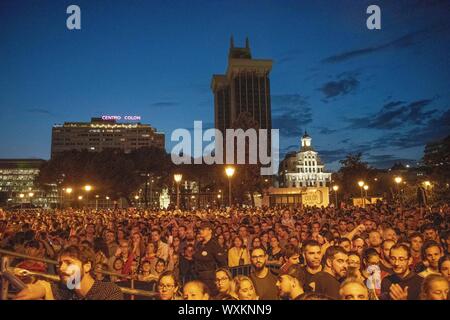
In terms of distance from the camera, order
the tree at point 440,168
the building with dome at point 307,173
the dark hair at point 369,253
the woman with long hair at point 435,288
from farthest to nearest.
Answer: the building with dome at point 307,173 < the tree at point 440,168 < the dark hair at point 369,253 < the woman with long hair at point 435,288

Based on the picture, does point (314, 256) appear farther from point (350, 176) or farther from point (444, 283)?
point (350, 176)

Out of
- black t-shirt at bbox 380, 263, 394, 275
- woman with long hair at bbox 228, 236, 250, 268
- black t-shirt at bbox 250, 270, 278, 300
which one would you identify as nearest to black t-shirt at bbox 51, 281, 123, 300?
black t-shirt at bbox 250, 270, 278, 300

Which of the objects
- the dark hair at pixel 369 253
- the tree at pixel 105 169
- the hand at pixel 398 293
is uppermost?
the tree at pixel 105 169

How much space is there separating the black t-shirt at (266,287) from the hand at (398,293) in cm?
173

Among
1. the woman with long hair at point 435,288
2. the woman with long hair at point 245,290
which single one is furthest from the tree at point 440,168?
the woman with long hair at point 245,290

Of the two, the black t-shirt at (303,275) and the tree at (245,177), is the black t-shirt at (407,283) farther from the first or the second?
the tree at (245,177)

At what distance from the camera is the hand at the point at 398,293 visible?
497 cm

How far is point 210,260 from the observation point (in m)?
7.50

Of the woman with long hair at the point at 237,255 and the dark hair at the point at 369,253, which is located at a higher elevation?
the dark hair at the point at 369,253

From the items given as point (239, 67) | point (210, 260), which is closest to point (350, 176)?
point (210, 260)

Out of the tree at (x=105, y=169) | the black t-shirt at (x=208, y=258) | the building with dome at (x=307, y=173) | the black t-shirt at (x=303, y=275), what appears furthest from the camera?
the building with dome at (x=307, y=173)

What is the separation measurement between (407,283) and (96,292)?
4550 mm

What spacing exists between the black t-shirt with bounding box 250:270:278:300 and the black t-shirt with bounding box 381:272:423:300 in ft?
5.39

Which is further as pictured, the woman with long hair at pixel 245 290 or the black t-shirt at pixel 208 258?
the black t-shirt at pixel 208 258
